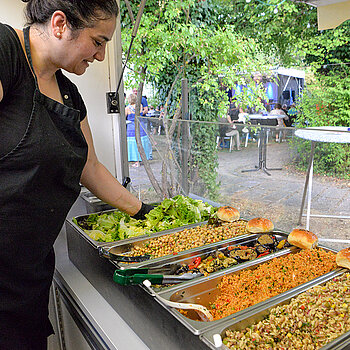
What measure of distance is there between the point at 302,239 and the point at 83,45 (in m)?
0.89

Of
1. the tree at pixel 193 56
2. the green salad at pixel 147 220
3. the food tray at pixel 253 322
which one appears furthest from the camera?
the tree at pixel 193 56

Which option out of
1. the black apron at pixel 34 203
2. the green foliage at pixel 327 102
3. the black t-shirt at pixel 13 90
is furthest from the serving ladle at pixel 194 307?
the green foliage at pixel 327 102

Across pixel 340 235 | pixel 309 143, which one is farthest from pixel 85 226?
pixel 340 235

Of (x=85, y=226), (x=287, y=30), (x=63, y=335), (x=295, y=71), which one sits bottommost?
(x=63, y=335)

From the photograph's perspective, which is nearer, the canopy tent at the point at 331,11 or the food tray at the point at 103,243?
the food tray at the point at 103,243

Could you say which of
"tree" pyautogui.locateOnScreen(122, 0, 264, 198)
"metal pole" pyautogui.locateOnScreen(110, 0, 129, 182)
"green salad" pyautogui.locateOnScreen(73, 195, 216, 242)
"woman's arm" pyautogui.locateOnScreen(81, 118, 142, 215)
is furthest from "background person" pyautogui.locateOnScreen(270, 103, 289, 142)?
"woman's arm" pyautogui.locateOnScreen(81, 118, 142, 215)

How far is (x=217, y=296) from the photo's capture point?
3.25ft

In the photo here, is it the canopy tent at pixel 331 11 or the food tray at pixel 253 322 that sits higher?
the canopy tent at pixel 331 11

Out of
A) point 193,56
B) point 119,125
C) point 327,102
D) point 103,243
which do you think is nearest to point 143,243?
point 103,243

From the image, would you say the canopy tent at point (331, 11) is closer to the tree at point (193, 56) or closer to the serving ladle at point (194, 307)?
the serving ladle at point (194, 307)

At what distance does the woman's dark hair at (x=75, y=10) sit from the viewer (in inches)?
35.6

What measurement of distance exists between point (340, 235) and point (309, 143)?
128 centimetres

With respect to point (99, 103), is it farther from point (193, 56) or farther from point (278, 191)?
point (193, 56)

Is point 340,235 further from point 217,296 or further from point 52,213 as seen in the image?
point 52,213
